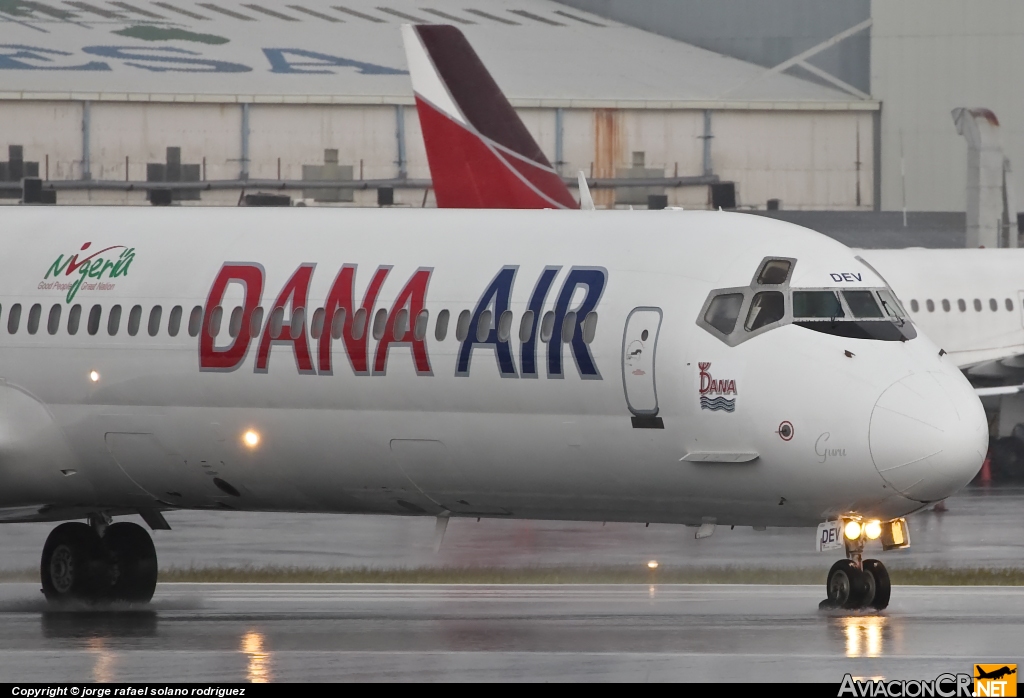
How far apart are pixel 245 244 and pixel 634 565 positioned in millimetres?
8299

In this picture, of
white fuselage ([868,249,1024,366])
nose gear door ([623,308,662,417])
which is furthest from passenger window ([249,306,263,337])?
white fuselage ([868,249,1024,366])

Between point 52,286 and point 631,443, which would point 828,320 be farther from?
point 52,286

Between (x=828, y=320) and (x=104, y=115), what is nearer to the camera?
(x=828, y=320)

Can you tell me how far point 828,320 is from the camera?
60.6 ft

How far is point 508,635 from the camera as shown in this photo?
18.3 meters

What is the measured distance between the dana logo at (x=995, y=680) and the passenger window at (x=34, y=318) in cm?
1064

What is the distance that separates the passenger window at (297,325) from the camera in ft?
66.2

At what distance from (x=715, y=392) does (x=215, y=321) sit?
526 centimetres

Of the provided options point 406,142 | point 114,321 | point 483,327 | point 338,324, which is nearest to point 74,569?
point 114,321

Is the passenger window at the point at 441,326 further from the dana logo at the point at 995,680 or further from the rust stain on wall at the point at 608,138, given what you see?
the rust stain on wall at the point at 608,138

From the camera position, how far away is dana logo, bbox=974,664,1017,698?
1418 centimetres

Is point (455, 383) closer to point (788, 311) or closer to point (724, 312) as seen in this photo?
point (724, 312)

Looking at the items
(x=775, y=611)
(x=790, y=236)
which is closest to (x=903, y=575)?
(x=775, y=611)

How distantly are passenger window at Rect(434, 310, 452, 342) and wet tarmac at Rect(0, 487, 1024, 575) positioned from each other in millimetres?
8559
